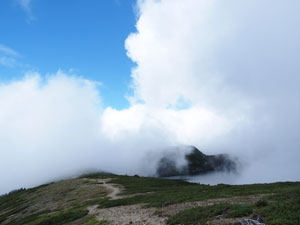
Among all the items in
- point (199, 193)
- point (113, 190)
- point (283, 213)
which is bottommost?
point (113, 190)

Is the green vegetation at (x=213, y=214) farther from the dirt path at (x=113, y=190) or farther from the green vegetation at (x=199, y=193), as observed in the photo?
the dirt path at (x=113, y=190)

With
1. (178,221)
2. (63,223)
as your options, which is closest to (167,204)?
(178,221)

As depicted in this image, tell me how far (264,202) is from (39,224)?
45739mm

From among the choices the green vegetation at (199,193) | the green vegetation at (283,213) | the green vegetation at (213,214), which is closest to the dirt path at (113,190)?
the green vegetation at (199,193)

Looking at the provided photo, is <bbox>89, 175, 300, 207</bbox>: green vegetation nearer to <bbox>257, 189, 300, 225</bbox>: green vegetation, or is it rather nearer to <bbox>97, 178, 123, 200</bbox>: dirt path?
<bbox>97, 178, 123, 200</bbox>: dirt path

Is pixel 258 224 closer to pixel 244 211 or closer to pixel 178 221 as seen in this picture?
pixel 244 211

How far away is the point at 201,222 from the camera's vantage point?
1947 centimetres

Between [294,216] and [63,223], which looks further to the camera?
[63,223]

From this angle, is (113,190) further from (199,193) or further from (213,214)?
(213,214)

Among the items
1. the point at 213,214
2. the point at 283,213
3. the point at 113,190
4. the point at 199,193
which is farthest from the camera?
the point at 113,190

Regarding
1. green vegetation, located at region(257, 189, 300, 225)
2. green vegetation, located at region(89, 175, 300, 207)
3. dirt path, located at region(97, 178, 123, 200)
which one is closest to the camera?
green vegetation, located at region(257, 189, 300, 225)

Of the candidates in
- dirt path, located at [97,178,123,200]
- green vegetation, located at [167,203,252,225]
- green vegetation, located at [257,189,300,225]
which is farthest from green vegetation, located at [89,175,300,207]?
green vegetation, located at [257,189,300,225]

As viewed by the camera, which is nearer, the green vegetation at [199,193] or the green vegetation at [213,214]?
the green vegetation at [213,214]

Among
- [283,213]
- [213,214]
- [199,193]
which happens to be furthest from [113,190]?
[283,213]
